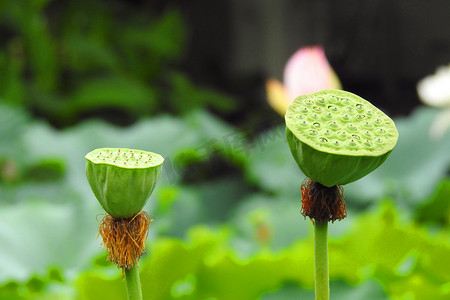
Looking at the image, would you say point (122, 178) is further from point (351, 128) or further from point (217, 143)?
point (217, 143)

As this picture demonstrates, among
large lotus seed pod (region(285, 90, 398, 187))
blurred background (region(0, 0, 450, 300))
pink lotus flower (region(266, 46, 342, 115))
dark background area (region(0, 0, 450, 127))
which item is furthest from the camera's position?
dark background area (region(0, 0, 450, 127))

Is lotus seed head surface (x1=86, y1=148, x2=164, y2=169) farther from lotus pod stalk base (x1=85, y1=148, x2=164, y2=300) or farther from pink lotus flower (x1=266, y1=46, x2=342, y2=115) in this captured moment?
pink lotus flower (x1=266, y1=46, x2=342, y2=115)

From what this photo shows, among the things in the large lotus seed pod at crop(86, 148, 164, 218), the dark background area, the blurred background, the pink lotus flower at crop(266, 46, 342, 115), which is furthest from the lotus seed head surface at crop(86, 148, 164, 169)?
the dark background area

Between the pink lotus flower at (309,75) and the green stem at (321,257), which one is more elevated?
the pink lotus flower at (309,75)

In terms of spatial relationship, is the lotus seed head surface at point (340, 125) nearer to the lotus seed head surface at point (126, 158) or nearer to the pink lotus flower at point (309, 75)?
the lotus seed head surface at point (126, 158)

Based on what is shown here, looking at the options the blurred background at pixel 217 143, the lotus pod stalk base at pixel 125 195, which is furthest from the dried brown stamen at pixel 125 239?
the blurred background at pixel 217 143

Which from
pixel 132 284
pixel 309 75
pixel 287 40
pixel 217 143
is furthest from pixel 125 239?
pixel 287 40
